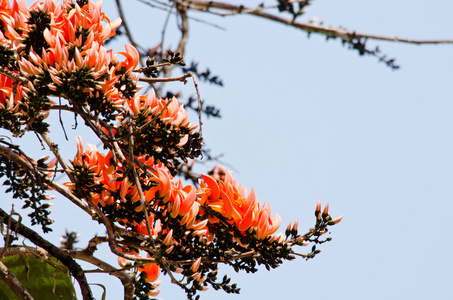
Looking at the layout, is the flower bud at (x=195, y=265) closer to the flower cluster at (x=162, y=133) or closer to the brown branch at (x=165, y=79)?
the flower cluster at (x=162, y=133)

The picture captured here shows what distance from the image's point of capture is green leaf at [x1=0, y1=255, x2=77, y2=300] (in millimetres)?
1535

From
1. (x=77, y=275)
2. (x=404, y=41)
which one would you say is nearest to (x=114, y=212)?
(x=77, y=275)

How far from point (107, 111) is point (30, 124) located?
19cm

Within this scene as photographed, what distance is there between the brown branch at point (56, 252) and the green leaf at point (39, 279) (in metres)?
0.06

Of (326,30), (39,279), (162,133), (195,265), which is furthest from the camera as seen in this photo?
(326,30)

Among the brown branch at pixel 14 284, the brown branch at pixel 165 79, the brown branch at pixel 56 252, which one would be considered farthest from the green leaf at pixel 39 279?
the brown branch at pixel 165 79

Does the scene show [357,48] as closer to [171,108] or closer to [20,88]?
[171,108]

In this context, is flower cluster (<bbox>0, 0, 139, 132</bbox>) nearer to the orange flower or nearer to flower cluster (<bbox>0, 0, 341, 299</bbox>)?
flower cluster (<bbox>0, 0, 341, 299</bbox>)

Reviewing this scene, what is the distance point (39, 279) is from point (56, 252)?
156 mm

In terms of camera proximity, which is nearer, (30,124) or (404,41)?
(30,124)

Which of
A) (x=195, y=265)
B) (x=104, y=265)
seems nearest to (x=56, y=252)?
(x=104, y=265)

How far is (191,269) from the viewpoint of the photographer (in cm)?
129

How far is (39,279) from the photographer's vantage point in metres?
1.57

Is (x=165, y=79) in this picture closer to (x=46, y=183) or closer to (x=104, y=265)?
(x=46, y=183)
